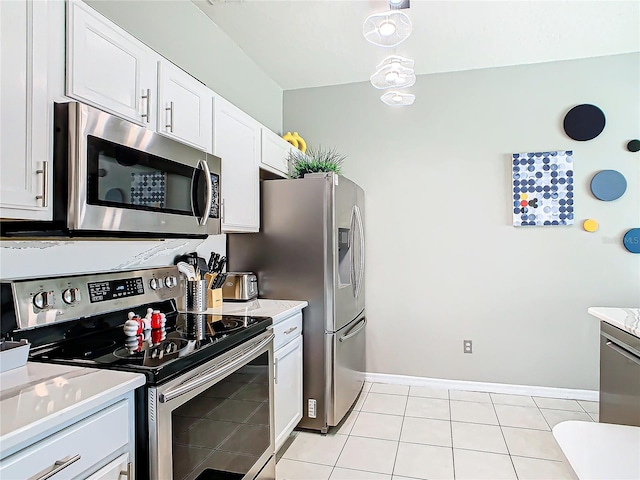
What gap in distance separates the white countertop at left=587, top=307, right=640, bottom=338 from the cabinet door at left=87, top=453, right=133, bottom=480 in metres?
2.13

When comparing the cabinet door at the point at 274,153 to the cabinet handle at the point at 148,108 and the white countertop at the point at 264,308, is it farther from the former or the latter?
the cabinet handle at the point at 148,108

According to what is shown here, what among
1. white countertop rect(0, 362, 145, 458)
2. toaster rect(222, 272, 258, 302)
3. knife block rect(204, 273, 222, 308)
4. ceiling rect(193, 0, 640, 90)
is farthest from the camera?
toaster rect(222, 272, 258, 302)

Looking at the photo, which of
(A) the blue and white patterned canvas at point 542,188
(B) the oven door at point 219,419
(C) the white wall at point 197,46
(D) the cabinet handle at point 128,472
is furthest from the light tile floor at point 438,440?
(C) the white wall at point 197,46

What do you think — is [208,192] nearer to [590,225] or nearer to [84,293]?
[84,293]

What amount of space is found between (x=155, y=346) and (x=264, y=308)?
967 millimetres

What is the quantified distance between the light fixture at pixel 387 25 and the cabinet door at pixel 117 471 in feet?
6.66

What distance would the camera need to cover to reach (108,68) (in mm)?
1554

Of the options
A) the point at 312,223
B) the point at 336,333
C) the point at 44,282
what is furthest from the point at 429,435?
the point at 44,282

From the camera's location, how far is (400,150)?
3.74m

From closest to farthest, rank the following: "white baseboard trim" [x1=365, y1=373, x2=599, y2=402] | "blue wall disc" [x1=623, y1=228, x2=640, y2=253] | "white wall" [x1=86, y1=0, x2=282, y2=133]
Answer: "white wall" [x1=86, y1=0, x2=282, y2=133] → "blue wall disc" [x1=623, y1=228, x2=640, y2=253] → "white baseboard trim" [x1=365, y1=373, x2=599, y2=402]

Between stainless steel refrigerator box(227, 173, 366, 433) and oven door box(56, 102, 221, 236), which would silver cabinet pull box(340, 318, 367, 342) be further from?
oven door box(56, 102, 221, 236)

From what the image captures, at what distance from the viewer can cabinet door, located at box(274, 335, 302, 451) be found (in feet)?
7.68

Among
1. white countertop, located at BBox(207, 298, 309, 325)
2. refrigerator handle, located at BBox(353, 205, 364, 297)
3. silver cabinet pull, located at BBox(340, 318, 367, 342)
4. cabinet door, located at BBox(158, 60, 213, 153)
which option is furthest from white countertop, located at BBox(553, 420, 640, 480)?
refrigerator handle, located at BBox(353, 205, 364, 297)

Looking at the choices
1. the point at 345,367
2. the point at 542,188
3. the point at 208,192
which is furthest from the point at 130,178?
the point at 542,188
